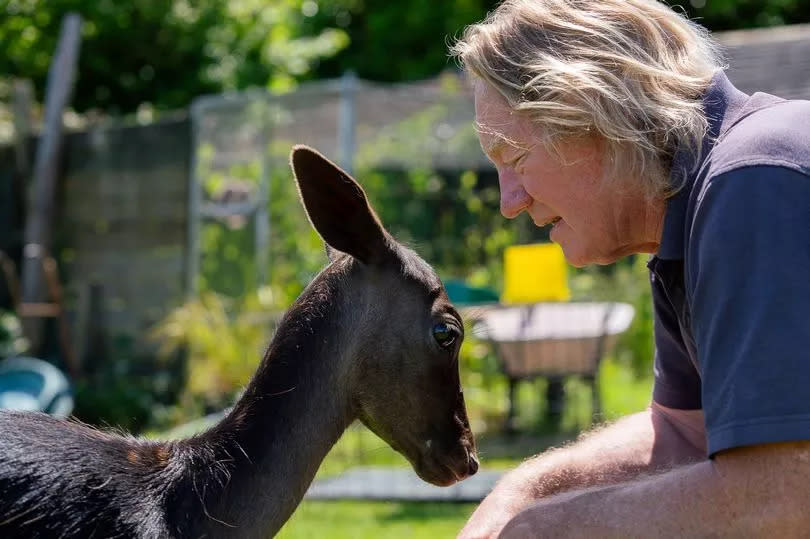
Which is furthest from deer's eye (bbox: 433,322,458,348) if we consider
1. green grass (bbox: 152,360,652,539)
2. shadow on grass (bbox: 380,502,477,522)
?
shadow on grass (bbox: 380,502,477,522)

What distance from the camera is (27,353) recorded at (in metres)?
10.3

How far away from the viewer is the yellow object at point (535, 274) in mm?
7820

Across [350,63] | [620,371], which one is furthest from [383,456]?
[350,63]

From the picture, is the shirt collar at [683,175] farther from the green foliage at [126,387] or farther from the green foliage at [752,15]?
the green foliage at [752,15]

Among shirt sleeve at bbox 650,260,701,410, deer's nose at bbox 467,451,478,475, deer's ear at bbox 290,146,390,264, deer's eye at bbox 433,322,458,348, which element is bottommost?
deer's nose at bbox 467,451,478,475

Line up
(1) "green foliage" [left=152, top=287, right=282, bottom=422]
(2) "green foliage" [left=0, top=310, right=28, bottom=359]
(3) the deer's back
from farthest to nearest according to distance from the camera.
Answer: (2) "green foliage" [left=0, top=310, right=28, bottom=359], (1) "green foliage" [left=152, top=287, right=282, bottom=422], (3) the deer's back

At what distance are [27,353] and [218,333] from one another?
1.99 metres

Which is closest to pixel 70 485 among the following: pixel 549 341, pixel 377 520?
pixel 377 520

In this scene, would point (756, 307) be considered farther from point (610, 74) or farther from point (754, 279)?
point (610, 74)

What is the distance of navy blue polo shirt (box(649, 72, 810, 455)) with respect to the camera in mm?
2201

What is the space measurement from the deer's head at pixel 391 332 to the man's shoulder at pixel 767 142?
0.93 m

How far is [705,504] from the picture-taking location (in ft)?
7.64

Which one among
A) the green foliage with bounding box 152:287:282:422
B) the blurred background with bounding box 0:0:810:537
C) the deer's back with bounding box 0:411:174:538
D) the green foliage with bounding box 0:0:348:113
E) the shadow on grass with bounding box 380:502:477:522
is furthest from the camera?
the green foliage with bounding box 0:0:348:113

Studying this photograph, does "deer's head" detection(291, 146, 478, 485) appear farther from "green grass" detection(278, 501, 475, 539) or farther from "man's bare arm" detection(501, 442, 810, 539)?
"green grass" detection(278, 501, 475, 539)
